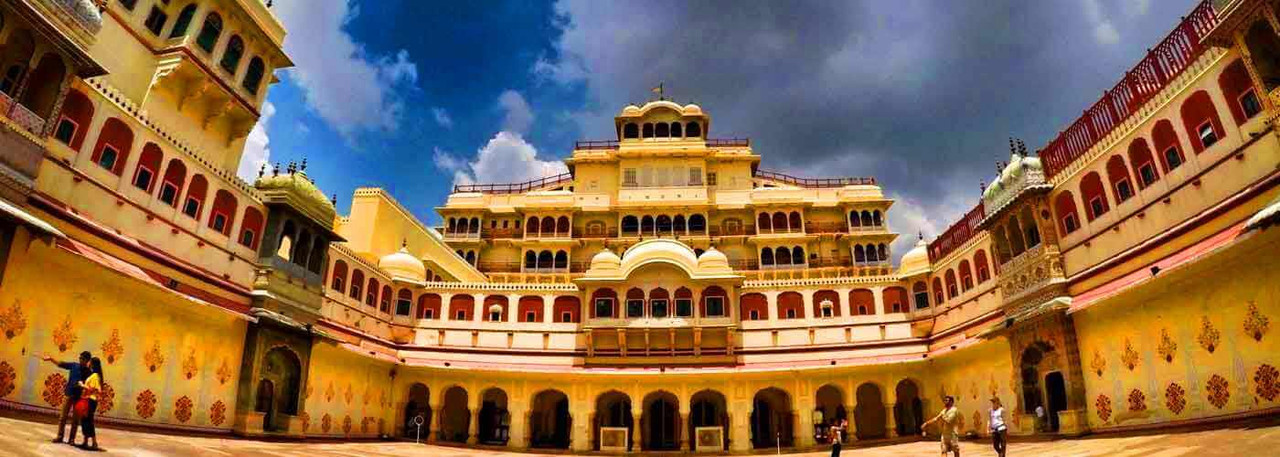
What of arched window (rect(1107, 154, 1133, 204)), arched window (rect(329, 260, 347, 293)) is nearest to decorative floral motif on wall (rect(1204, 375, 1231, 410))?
arched window (rect(1107, 154, 1133, 204))

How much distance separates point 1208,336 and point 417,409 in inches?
1287

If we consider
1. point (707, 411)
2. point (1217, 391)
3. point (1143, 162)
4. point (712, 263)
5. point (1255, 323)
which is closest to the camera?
point (1255, 323)

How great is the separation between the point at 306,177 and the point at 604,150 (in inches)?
1123

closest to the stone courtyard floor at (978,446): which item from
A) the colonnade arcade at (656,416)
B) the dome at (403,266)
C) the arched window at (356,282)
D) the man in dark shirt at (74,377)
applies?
the man in dark shirt at (74,377)

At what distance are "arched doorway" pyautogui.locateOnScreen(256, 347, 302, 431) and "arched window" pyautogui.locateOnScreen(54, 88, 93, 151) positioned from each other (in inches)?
372

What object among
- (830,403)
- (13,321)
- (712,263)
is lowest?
(830,403)

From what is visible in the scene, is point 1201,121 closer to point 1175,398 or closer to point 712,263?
point 1175,398

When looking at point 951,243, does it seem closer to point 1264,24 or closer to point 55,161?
point 1264,24

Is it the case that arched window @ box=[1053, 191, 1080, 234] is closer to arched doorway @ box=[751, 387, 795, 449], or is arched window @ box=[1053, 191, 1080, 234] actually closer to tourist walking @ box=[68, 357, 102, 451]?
arched doorway @ box=[751, 387, 795, 449]

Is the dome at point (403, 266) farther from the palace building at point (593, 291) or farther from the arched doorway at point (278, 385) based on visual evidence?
the arched doorway at point (278, 385)

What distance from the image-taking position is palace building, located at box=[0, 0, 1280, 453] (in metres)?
16.2

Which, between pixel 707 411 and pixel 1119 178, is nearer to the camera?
pixel 1119 178

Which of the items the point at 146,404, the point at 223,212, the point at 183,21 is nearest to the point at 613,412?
the point at 223,212

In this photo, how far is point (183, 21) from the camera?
81.0 feet
